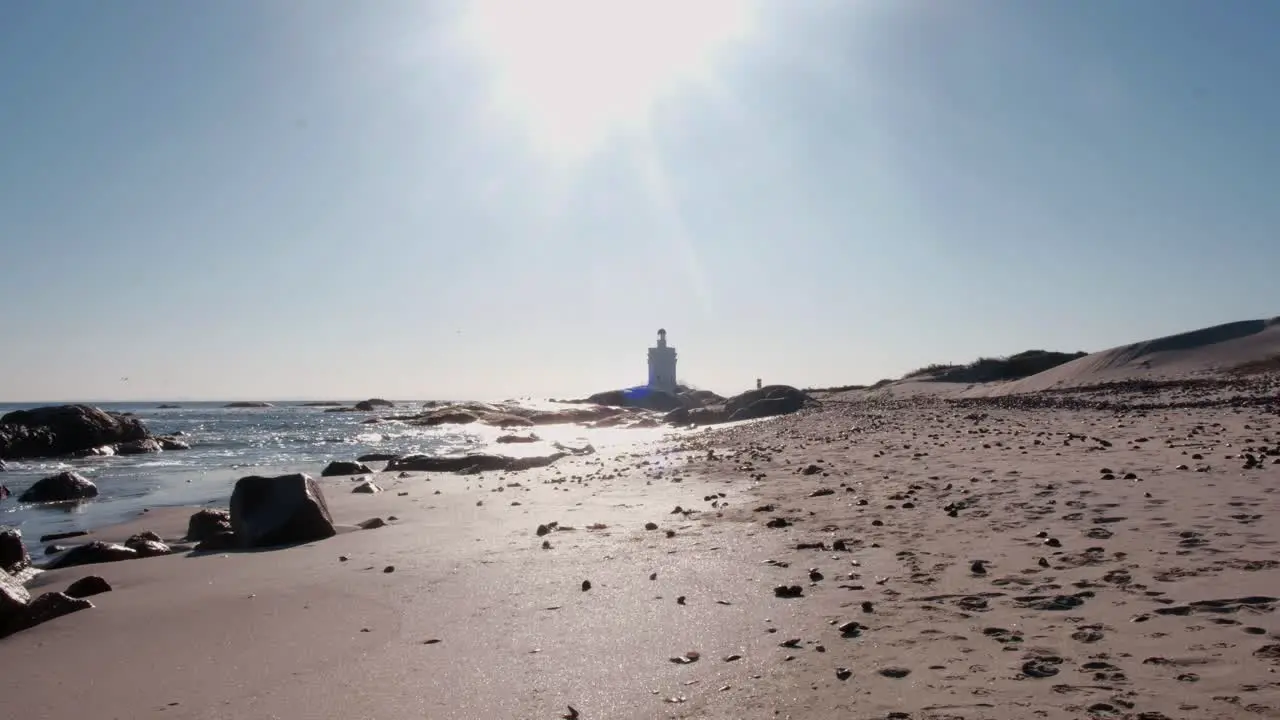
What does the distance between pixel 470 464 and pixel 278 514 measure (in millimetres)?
10185

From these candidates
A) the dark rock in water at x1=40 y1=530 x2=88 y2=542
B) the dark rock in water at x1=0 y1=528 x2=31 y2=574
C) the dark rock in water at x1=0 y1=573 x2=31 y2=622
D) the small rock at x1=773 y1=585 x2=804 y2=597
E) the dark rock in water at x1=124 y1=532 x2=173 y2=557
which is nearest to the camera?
the small rock at x1=773 y1=585 x2=804 y2=597

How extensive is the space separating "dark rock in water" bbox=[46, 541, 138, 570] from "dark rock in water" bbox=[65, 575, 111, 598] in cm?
207

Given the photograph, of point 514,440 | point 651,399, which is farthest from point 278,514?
point 651,399

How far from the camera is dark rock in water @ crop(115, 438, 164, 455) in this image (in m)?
31.8

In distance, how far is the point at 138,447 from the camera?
106ft

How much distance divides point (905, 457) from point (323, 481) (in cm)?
1240

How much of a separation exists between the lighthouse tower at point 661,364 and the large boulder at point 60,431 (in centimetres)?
4635

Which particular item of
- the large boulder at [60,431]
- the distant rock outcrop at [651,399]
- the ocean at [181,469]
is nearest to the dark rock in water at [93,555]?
the ocean at [181,469]

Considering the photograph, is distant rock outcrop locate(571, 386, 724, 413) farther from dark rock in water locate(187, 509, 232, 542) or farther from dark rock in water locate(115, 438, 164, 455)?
dark rock in water locate(187, 509, 232, 542)

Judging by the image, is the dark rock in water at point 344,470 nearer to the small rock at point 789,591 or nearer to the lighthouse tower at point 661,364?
the small rock at point 789,591

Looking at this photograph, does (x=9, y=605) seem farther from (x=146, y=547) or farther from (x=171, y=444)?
(x=171, y=444)

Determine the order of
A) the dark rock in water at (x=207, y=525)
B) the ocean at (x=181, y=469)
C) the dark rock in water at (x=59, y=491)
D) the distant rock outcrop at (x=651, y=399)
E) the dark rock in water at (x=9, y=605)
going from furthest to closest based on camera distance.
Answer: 1. the distant rock outcrop at (x=651, y=399)
2. the dark rock in water at (x=59, y=491)
3. the ocean at (x=181, y=469)
4. the dark rock in water at (x=207, y=525)
5. the dark rock in water at (x=9, y=605)

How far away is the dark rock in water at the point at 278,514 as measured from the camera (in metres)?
9.27

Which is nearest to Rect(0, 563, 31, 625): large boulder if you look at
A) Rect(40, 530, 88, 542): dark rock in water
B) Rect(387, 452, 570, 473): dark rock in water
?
Rect(40, 530, 88, 542): dark rock in water
